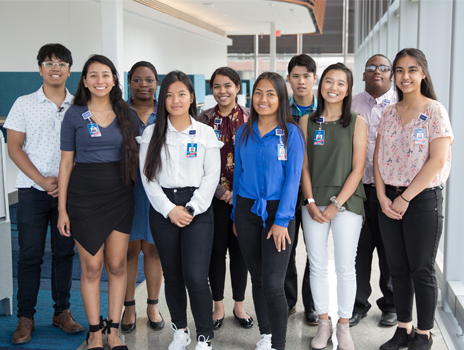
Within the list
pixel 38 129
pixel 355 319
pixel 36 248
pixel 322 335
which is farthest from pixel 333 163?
pixel 36 248

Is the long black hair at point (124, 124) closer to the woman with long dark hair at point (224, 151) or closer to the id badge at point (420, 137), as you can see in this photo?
the woman with long dark hair at point (224, 151)

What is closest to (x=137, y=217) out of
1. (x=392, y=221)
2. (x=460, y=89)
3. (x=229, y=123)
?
(x=229, y=123)

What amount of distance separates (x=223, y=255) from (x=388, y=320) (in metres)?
1.14

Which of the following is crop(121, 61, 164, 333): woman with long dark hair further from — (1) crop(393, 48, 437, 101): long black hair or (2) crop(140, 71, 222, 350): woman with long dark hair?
(1) crop(393, 48, 437, 101): long black hair

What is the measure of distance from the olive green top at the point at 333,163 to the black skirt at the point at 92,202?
106 cm

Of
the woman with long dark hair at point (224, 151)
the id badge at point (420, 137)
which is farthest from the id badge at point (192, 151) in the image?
the id badge at point (420, 137)

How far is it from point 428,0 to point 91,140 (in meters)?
3.12

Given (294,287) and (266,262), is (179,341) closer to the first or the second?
(266,262)

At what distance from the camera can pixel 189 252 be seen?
7.62 ft

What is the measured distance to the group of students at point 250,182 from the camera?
7.46 feet

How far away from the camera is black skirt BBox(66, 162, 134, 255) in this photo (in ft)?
7.72

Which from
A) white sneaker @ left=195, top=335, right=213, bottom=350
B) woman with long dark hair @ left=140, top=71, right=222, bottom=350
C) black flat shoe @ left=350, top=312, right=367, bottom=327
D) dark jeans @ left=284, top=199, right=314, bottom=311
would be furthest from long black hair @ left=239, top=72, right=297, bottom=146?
black flat shoe @ left=350, top=312, right=367, bottom=327

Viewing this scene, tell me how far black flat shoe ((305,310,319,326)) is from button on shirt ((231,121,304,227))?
0.98 metres

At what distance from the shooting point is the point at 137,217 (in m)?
2.72
